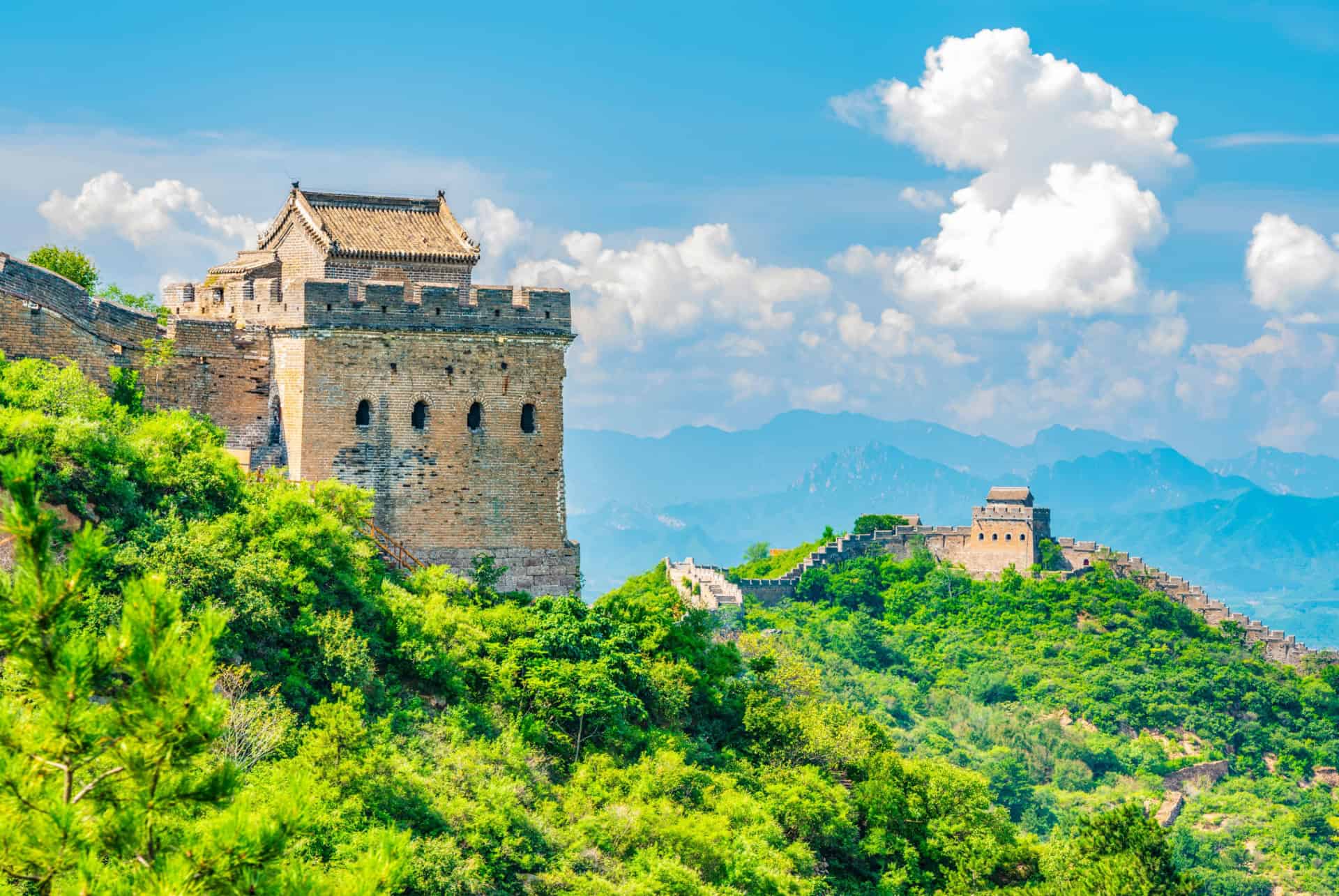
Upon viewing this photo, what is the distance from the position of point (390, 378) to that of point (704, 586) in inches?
1939

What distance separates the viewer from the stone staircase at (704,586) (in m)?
72.9

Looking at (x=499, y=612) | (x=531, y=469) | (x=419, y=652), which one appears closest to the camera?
(x=419, y=652)

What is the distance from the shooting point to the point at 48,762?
41.0 feet

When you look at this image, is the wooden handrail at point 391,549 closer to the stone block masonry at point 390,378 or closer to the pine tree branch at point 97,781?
the stone block masonry at point 390,378

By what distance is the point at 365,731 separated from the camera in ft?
73.8

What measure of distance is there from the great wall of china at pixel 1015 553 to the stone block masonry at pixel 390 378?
182 feet

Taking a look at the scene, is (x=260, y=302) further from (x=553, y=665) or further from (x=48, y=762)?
(x=48, y=762)

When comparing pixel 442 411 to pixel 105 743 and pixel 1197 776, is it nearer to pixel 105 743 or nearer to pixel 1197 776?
pixel 105 743

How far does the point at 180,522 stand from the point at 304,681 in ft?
8.88

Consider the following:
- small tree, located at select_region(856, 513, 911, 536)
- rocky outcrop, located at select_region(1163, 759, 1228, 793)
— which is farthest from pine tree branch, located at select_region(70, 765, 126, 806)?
small tree, located at select_region(856, 513, 911, 536)

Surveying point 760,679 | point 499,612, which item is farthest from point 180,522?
point 760,679

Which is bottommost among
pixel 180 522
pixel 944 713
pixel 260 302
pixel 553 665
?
pixel 944 713

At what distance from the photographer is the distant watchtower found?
287ft

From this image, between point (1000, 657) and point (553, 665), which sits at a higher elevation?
point (553, 665)
